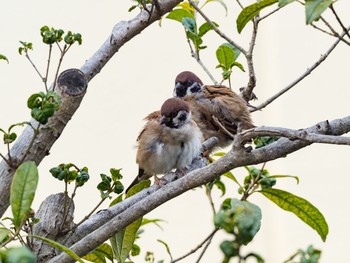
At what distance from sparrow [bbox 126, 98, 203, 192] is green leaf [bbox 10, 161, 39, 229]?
0.97 m

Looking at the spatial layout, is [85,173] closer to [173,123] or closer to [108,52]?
[108,52]

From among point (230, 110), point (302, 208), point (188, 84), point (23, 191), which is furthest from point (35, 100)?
point (188, 84)

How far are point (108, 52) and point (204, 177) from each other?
1.39 feet

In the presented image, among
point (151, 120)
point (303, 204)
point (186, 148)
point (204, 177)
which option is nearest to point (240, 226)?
point (204, 177)

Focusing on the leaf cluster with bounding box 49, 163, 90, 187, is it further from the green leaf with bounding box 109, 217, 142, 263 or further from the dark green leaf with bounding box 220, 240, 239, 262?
the dark green leaf with bounding box 220, 240, 239, 262

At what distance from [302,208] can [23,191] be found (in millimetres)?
598

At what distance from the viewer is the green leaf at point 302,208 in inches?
45.3

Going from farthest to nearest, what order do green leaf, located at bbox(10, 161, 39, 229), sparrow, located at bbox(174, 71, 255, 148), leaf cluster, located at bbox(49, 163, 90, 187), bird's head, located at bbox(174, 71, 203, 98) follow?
bird's head, located at bbox(174, 71, 203, 98) < sparrow, located at bbox(174, 71, 255, 148) < leaf cluster, located at bbox(49, 163, 90, 187) < green leaf, located at bbox(10, 161, 39, 229)

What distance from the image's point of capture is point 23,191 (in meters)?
0.71

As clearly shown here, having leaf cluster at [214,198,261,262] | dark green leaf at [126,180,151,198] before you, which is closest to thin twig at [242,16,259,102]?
dark green leaf at [126,180,151,198]

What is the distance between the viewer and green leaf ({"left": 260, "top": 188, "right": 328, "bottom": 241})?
115 centimetres

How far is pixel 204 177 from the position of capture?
3.00 feet

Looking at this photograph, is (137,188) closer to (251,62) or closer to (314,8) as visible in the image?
(251,62)

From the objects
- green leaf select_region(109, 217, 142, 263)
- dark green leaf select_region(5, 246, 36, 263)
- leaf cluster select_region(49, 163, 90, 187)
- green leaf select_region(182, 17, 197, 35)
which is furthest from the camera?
green leaf select_region(182, 17, 197, 35)
